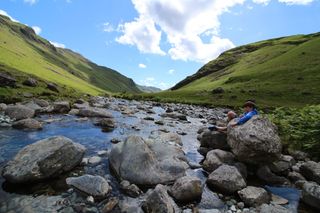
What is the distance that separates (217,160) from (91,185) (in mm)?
8529

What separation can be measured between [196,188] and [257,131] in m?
5.91

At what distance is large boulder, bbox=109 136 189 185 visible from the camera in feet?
51.3

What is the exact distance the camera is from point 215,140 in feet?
74.3

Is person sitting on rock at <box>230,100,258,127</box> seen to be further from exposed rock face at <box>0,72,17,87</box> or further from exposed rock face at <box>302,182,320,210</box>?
exposed rock face at <box>0,72,17,87</box>

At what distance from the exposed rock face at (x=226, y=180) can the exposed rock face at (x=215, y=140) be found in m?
5.34

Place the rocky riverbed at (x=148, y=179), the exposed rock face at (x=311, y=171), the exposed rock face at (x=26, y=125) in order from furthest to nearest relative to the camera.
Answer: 1. the exposed rock face at (x=26, y=125)
2. the exposed rock face at (x=311, y=171)
3. the rocky riverbed at (x=148, y=179)

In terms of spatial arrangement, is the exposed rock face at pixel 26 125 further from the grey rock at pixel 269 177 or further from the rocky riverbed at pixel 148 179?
the grey rock at pixel 269 177

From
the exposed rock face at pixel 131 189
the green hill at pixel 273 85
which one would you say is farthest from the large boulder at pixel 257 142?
the green hill at pixel 273 85

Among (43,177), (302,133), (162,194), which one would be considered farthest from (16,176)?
(302,133)

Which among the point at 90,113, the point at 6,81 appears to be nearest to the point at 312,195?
the point at 90,113

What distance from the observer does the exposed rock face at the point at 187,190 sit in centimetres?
1409

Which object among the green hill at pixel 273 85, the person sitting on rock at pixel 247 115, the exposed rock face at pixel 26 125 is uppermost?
the green hill at pixel 273 85

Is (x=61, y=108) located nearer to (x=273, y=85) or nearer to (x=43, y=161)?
(x=43, y=161)

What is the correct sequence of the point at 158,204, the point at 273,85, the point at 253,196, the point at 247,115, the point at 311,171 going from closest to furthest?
the point at 158,204
the point at 253,196
the point at 311,171
the point at 247,115
the point at 273,85
